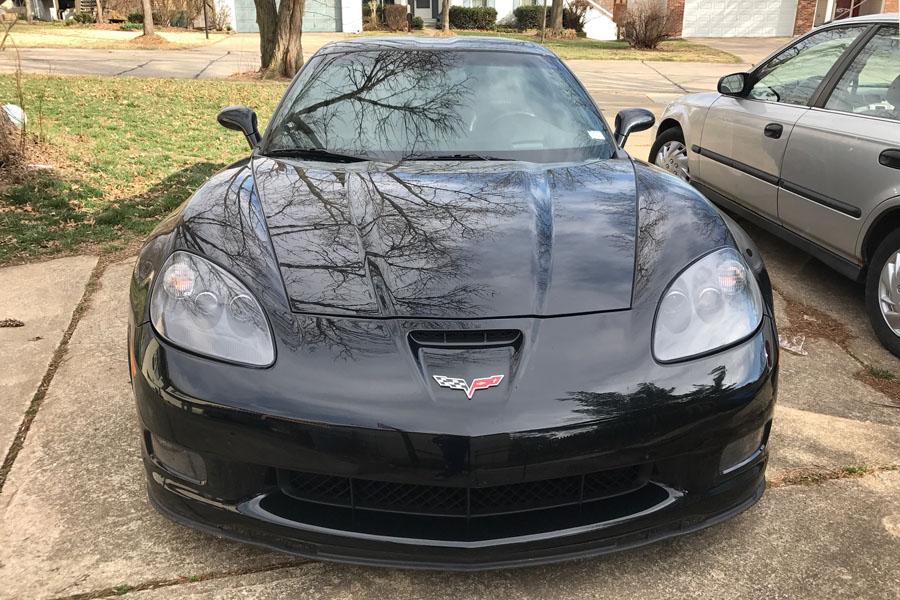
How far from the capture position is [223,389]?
5.91ft

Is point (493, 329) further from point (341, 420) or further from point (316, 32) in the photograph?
point (316, 32)

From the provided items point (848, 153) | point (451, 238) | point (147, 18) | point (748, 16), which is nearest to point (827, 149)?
point (848, 153)

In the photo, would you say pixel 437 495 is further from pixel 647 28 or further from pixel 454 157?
pixel 647 28

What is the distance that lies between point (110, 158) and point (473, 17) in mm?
30595

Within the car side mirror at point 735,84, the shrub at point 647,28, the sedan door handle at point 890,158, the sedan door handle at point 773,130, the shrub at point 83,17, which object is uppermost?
the shrub at point 83,17

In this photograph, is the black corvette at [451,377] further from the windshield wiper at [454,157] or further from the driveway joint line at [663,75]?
the driveway joint line at [663,75]

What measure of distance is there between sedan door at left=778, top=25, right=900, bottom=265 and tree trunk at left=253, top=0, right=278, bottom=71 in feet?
37.9

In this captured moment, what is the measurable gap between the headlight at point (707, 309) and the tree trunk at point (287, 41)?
12550mm

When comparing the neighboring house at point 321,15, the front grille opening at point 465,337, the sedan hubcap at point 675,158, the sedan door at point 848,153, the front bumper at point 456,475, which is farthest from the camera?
the neighboring house at point 321,15

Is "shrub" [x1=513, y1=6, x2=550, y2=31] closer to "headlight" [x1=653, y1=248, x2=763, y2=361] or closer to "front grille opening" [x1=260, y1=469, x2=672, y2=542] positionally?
"headlight" [x1=653, y1=248, x2=763, y2=361]

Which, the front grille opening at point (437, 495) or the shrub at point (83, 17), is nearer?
the front grille opening at point (437, 495)

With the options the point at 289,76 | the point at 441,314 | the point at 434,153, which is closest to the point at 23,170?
the point at 434,153

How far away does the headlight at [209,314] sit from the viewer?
74.1 inches

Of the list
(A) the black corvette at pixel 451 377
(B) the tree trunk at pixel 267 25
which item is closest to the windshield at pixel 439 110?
(A) the black corvette at pixel 451 377
